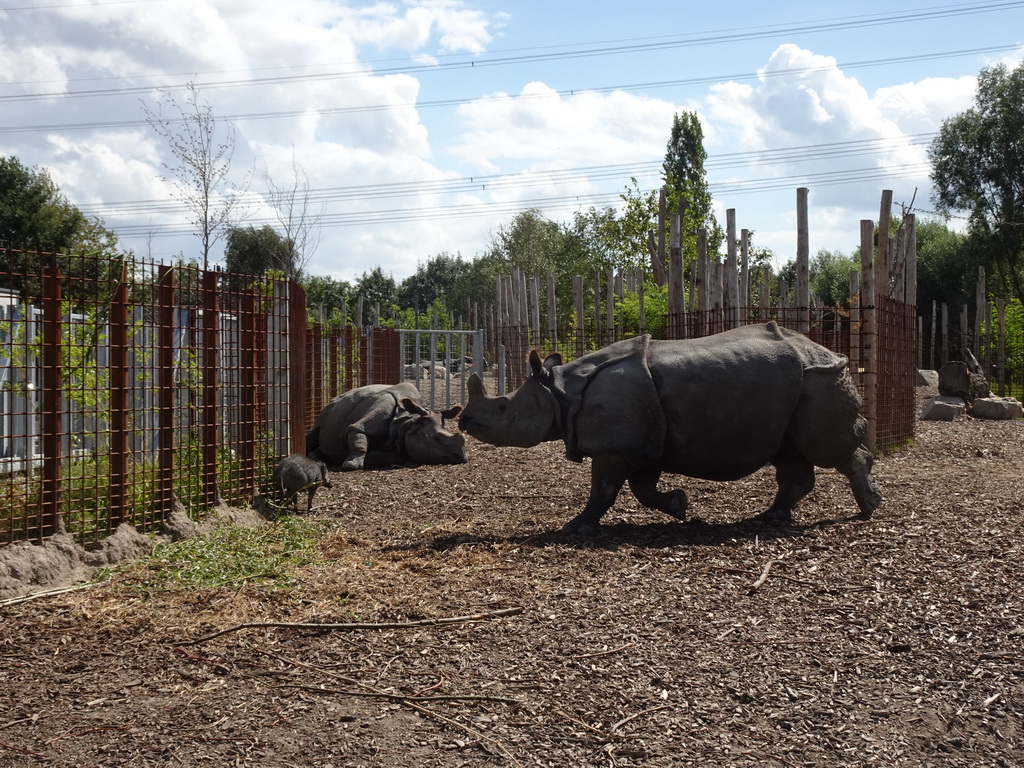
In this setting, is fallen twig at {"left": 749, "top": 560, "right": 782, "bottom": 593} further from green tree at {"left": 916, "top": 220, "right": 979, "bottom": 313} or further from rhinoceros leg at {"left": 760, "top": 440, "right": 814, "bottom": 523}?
green tree at {"left": 916, "top": 220, "right": 979, "bottom": 313}

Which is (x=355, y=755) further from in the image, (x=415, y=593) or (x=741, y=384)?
(x=741, y=384)

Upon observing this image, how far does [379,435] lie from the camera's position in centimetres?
1413

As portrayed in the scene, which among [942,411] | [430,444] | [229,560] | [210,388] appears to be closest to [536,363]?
[229,560]

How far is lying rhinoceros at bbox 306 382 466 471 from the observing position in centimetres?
1386

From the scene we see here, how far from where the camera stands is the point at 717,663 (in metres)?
4.80

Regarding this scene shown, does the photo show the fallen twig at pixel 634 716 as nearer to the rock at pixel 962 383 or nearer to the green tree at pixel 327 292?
the rock at pixel 962 383

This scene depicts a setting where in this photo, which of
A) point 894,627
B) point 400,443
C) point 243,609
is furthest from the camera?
point 400,443

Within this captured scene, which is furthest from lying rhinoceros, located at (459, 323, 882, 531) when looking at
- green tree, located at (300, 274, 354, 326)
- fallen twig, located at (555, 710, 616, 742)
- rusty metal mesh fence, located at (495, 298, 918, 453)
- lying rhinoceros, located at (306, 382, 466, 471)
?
green tree, located at (300, 274, 354, 326)

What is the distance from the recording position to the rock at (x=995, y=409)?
68.8ft

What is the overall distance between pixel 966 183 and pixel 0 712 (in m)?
42.7

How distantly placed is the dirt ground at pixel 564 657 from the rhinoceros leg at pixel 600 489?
6.2 inches

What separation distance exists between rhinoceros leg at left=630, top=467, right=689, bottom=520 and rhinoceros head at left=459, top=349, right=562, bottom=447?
0.76 m

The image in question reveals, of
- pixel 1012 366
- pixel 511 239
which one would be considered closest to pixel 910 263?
pixel 1012 366

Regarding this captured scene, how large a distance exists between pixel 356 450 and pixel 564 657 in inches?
359
